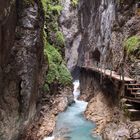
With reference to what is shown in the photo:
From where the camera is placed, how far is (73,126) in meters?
19.8

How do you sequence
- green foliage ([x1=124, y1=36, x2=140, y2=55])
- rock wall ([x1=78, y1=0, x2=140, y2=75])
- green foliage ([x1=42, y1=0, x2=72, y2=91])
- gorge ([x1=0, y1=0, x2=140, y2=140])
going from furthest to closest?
green foliage ([x1=42, y1=0, x2=72, y2=91])
rock wall ([x1=78, y1=0, x2=140, y2=75])
green foliage ([x1=124, y1=36, x2=140, y2=55])
gorge ([x1=0, y1=0, x2=140, y2=140])

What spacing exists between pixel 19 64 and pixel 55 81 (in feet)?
31.5

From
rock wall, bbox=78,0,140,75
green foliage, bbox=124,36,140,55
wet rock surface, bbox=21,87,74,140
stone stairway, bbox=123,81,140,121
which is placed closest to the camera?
stone stairway, bbox=123,81,140,121

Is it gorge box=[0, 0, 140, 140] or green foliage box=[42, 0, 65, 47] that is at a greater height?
green foliage box=[42, 0, 65, 47]

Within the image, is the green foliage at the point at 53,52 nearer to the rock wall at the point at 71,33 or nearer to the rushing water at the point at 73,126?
the rushing water at the point at 73,126

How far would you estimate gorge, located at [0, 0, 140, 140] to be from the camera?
14.4 metres

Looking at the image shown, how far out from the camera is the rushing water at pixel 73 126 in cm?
1758

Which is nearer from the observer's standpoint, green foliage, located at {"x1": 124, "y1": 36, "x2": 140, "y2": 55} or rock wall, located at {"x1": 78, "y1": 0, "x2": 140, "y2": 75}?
green foliage, located at {"x1": 124, "y1": 36, "x2": 140, "y2": 55}

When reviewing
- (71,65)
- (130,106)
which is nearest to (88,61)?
(71,65)

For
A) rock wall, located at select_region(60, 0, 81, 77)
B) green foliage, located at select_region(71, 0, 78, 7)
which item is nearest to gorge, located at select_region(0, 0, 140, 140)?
green foliage, located at select_region(71, 0, 78, 7)

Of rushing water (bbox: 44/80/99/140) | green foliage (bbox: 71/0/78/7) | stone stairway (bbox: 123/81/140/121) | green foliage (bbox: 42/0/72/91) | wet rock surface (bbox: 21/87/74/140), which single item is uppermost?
Result: green foliage (bbox: 71/0/78/7)

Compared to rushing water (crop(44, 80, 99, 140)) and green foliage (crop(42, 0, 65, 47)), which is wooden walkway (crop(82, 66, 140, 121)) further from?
green foliage (crop(42, 0, 65, 47))

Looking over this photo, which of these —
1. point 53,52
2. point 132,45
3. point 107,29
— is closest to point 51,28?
point 53,52

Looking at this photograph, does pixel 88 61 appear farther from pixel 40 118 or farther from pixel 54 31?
pixel 40 118
